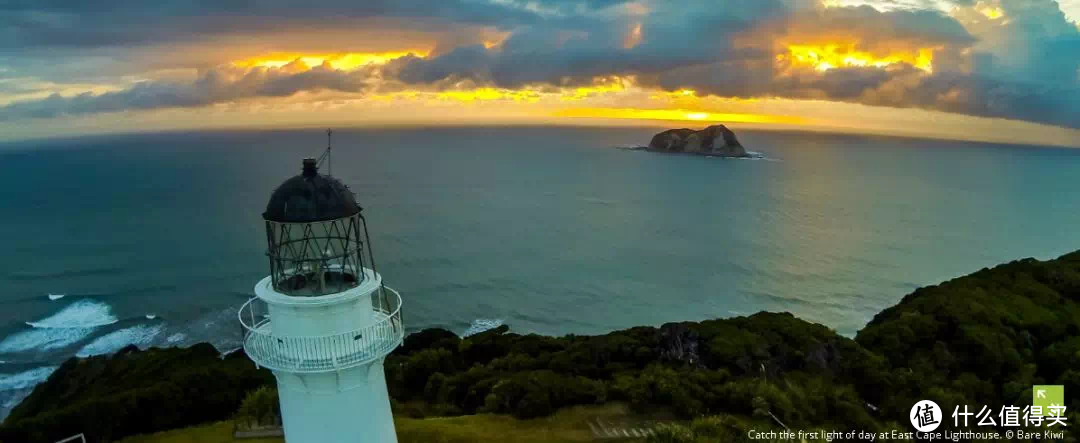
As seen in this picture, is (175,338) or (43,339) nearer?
(175,338)

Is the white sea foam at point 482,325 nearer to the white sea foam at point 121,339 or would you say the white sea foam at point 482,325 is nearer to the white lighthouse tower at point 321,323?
the white sea foam at point 121,339

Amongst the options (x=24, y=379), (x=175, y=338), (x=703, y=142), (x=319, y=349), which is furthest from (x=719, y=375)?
(x=703, y=142)

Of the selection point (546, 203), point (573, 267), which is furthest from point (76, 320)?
point (546, 203)

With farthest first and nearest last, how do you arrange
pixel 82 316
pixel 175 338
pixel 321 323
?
pixel 82 316 → pixel 175 338 → pixel 321 323

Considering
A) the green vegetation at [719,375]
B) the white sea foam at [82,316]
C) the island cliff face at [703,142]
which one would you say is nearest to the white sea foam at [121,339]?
the white sea foam at [82,316]

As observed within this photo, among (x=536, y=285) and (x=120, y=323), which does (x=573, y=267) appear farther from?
(x=120, y=323)

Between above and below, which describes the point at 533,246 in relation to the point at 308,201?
below

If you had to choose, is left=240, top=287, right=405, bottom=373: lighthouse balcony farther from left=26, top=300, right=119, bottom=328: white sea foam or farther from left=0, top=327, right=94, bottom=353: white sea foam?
left=26, top=300, right=119, bottom=328: white sea foam

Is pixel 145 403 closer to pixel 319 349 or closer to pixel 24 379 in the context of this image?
pixel 319 349
